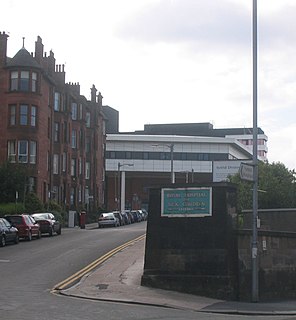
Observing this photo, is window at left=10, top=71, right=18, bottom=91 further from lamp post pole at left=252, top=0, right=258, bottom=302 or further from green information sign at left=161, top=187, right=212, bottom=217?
lamp post pole at left=252, top=0, right=258, bottom=302

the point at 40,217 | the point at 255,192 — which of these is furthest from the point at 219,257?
the point at 40,217

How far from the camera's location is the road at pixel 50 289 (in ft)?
45.8

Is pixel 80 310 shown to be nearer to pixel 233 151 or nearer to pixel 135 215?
pixel 135 215

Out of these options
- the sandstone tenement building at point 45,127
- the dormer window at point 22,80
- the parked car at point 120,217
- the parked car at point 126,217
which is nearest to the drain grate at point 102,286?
the sandstone tenement building at point 45,127

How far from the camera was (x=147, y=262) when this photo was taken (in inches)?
776

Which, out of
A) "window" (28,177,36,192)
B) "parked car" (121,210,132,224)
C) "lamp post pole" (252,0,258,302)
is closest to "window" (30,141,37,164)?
"window" (28,177,36,192)

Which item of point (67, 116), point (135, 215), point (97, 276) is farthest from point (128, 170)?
point (97, 276)

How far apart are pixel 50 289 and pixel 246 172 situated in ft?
21.4

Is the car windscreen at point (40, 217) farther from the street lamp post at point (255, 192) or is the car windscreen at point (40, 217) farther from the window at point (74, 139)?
the window at point (74, 139)

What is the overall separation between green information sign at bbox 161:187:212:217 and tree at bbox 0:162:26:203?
30.8m

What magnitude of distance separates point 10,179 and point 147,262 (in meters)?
31.5

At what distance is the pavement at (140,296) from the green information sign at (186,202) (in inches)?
94.3

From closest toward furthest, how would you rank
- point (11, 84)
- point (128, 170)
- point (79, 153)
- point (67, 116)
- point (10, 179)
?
point (10, 179) → point (11, 84) → point (67, 116) → point (79, 153) → point (128, 170)

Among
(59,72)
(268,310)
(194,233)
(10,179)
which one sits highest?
(59,72)
